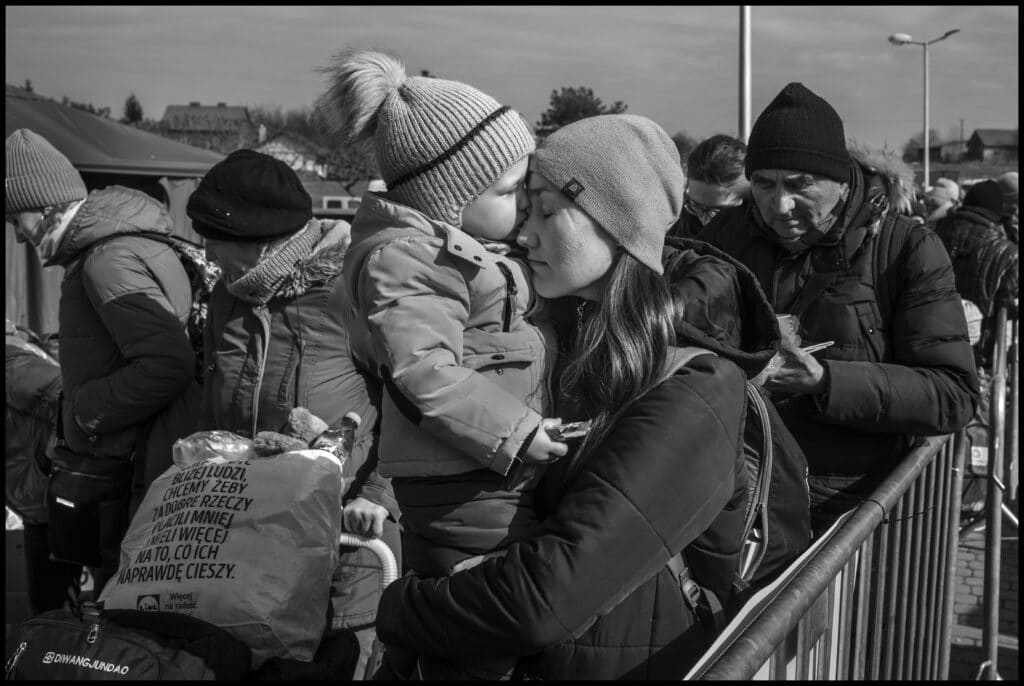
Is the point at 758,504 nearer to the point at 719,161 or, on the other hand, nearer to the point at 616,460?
the point at 616,460

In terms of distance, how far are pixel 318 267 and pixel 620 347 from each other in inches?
66.3

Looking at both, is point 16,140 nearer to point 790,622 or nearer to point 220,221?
point 220,221

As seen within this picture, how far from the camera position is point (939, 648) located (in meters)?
2.98

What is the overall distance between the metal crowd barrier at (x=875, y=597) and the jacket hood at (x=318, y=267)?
1.65 meters

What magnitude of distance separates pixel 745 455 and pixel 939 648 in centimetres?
155

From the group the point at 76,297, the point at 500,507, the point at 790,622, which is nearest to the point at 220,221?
the point at 76,297

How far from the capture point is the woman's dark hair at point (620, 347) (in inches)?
62.7

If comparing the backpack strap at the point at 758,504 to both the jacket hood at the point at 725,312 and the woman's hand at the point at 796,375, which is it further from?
the woman's hand at the point at 796,375

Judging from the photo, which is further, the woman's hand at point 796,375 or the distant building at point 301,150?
the distant building at point 301,150

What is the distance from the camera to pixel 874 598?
237 cm

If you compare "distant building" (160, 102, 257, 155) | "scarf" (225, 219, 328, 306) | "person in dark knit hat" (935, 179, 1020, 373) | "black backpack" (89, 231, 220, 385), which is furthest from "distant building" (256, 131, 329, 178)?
"scarf" (225, 219, 328, 306)

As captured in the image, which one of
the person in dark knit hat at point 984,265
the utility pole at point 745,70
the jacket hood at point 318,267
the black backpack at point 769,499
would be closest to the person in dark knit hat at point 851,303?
the black backpack at point 769,499

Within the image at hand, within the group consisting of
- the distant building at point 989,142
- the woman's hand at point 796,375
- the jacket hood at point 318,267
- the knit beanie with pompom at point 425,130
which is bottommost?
the distant building at point 989,142

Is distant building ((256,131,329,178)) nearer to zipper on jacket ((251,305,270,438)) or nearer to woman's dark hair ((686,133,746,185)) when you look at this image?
woman's dark hair ((686,133,746,185))
